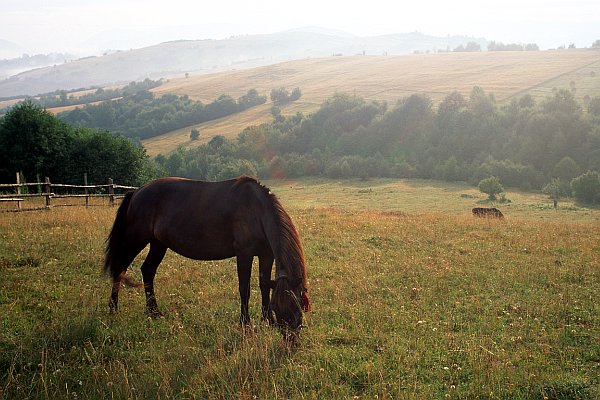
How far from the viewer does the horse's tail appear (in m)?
8.91

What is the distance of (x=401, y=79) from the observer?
126688 mm

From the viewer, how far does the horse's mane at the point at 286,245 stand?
6.87m

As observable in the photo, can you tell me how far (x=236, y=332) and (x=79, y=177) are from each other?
1378 inches

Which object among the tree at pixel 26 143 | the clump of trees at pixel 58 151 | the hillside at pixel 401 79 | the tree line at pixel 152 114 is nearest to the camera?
the tree at pixel 26 143

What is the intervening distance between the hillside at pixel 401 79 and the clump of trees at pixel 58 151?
49.0m

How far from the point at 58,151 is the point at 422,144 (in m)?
57.0

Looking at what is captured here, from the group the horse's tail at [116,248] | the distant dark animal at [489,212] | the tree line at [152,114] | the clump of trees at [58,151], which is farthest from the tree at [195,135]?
the horse's tail at [116,248]

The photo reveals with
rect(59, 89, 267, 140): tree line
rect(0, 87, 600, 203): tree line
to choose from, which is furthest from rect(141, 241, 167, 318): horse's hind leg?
rect(59, 89, 267, 140): tree line

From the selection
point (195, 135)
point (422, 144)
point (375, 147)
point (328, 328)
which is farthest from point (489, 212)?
point (195, 135)

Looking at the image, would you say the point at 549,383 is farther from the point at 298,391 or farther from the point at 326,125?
the point at 326,125

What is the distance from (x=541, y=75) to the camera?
356 feet

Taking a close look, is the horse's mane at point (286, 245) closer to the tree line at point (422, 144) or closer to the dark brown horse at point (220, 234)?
the dark brown horse at point (220, 234)

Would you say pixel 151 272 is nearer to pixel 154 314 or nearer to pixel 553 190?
pixel 154 314

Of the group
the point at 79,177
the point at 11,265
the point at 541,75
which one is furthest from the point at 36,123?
the point at 541,75
